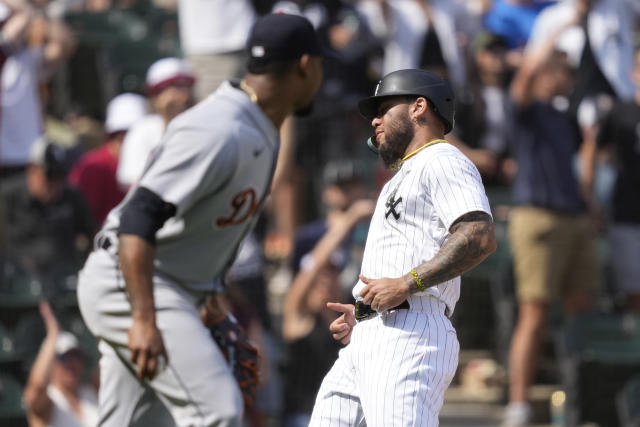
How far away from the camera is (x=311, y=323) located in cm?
622

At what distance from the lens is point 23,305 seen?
6660 mm

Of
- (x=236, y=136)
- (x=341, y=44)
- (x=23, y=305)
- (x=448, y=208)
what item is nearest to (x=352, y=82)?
(x=341, y=44)

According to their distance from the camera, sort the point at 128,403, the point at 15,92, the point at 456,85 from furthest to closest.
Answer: the point at 456,85
the point at 15,92
the point at 128,403

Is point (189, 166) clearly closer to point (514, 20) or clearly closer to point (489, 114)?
point (489, 114)

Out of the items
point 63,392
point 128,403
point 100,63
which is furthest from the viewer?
point 100,63

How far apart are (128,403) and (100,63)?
772 cm

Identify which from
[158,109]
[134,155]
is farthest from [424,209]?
[134,155]

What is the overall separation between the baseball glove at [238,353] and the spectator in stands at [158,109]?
2.38 m

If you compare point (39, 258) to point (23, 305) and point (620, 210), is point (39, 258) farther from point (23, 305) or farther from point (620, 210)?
point (620, 210)

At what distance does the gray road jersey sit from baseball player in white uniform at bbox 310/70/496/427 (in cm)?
59

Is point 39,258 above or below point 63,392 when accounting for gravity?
above

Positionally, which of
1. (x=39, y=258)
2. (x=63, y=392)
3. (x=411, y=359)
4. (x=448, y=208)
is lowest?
(x=63, y=392)

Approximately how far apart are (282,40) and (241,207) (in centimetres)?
63

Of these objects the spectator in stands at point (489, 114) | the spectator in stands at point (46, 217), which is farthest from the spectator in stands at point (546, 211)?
the spectator in stands at point (46, 217)
